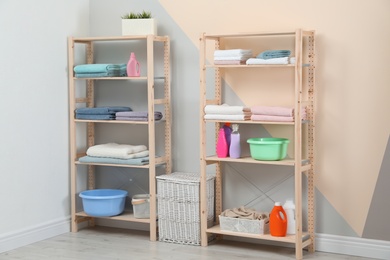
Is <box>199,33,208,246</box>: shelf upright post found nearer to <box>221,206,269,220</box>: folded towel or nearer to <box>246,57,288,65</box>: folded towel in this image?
<box>221,206,269,220</box>: folded towel

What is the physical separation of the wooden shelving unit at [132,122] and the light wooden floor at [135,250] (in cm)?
18

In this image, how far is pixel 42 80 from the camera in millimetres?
4684

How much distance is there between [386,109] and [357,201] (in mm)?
607

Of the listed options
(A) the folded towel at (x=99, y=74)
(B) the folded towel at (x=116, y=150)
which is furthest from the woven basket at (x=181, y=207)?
(A) the folded towel at (x=99, y=74)

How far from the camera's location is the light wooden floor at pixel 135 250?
13.8ft

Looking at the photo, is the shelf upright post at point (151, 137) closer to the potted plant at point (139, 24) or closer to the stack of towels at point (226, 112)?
the potted plant at point (139, 24)

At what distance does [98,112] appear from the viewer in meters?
4.76

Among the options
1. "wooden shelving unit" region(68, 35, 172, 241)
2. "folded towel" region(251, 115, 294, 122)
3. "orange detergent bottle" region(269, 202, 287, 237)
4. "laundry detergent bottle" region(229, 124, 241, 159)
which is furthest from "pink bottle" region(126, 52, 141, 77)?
"orange detergent bottle" region(269, 202, 287, 237)

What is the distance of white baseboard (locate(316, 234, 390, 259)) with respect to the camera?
4.13 m

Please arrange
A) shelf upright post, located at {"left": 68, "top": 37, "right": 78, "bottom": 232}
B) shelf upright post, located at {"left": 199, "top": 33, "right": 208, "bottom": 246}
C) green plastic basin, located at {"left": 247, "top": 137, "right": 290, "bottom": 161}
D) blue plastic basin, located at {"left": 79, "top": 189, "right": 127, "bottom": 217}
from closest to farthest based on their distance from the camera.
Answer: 1. green plastic basin, located at {"left": 247, "top": 137, "right": 290, "bottom": 161}
2. shelf upright post, located at {"left": 199, "top": 33, "right": 208, "bottom": 246}
3. blue plastic basin, located at {"left": 79, "top": 189, "right": 127, "bottom": 217}
4. shelf upright post, located at {"left": 68, "top": 37, "right": 78, "bottom": 232}

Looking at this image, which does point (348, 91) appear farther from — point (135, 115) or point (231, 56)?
point (135, 115)

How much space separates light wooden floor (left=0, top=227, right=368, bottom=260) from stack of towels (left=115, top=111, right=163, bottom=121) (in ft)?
2.77

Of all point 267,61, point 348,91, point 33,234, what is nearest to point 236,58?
point 267,61

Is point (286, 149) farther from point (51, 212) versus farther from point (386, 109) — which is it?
point (51, 212)
